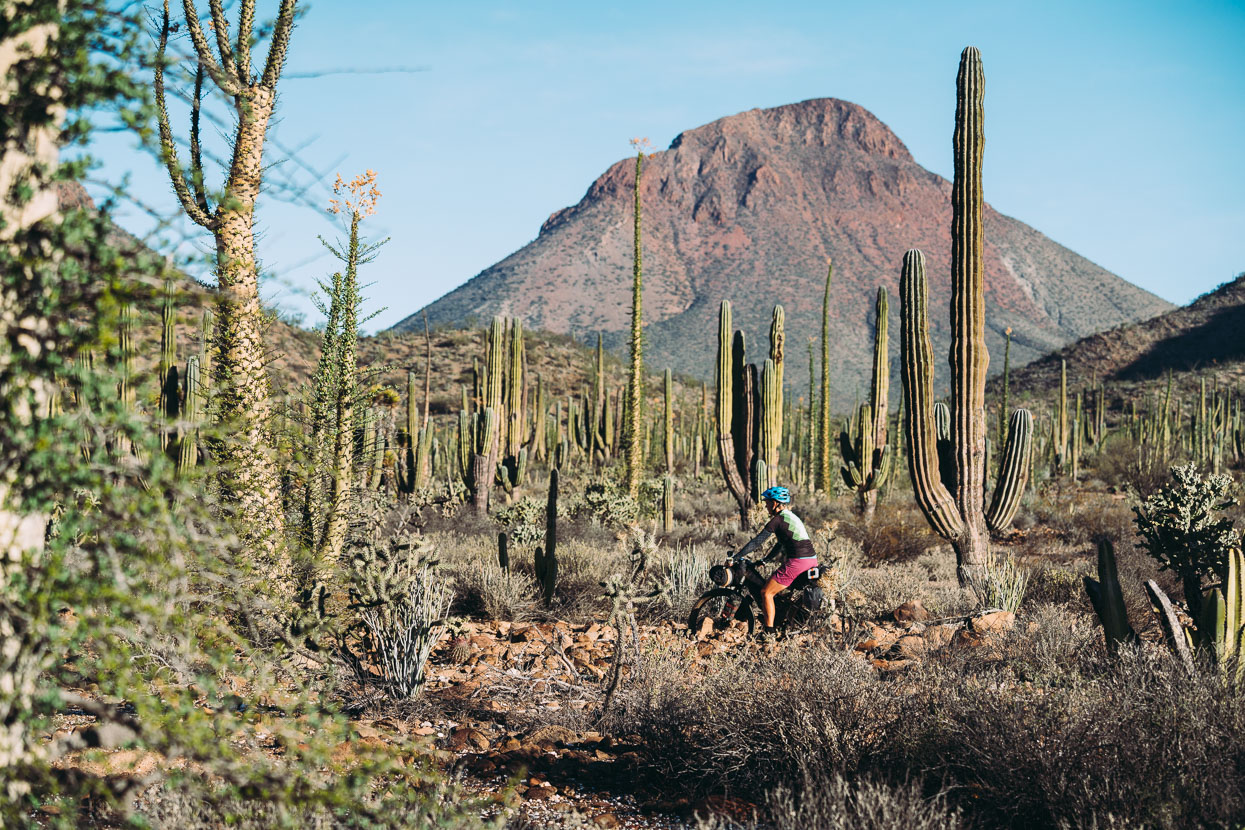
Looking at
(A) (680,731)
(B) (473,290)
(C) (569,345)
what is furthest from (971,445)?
(B) (473,290)

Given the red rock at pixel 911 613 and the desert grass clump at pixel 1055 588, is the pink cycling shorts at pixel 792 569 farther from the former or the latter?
the desert grass clump at pixel 1055 588

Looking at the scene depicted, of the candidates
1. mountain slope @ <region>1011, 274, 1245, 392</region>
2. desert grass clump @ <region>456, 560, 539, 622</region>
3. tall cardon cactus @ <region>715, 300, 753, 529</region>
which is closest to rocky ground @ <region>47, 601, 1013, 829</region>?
desert grass clump @ <region>456, 560, 539, 622</region>

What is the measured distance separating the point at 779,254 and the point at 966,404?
11264 centimetres

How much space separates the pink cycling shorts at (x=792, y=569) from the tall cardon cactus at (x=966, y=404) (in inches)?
100

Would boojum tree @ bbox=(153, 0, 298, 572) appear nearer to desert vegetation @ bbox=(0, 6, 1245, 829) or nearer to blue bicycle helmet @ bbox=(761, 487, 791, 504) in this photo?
desert vegetation @ bbox=(0, 6, 1245, 829)

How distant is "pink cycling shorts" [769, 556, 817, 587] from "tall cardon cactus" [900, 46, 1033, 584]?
8.34ft

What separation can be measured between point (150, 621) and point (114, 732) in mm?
278

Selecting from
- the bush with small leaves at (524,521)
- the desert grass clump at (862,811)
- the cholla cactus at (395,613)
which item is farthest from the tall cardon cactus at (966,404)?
the desert grass clump at (862,811)

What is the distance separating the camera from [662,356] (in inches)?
3401

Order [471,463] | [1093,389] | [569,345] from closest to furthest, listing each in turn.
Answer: [471,463] → [1093,389] → [569,345]

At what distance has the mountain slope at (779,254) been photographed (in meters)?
99.1

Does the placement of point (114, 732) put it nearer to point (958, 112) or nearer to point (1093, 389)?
point (958, 112)

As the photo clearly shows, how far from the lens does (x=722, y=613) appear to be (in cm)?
729

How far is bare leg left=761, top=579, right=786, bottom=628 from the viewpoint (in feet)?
22.2
